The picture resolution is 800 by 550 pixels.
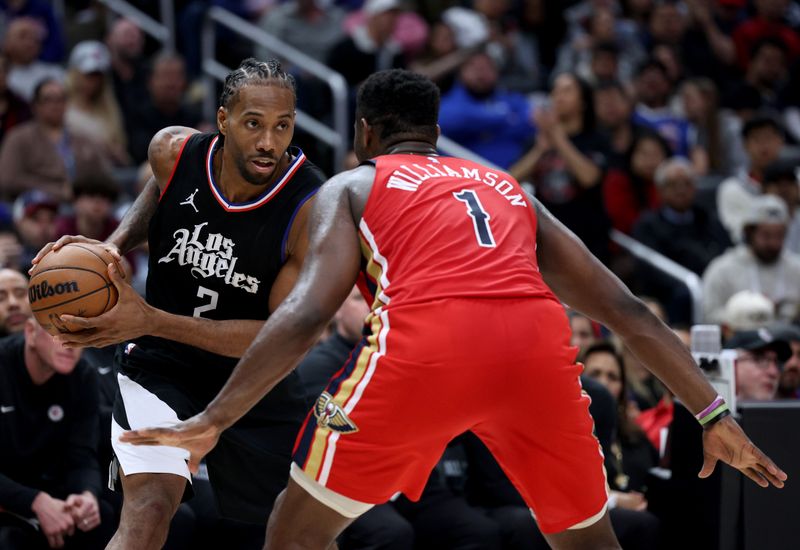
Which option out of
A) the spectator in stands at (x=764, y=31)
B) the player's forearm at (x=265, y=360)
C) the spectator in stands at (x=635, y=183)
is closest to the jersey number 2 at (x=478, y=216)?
the player's forearm at (x=265, y=360)

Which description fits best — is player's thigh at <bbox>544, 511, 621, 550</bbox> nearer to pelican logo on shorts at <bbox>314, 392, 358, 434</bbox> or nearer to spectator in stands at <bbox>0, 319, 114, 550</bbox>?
pelican logo on shorts at <bbox>314, 392, 358, 434</bbox>

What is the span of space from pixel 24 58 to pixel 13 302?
442 centimetres

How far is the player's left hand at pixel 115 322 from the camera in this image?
4.33 m

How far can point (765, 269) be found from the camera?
985cm

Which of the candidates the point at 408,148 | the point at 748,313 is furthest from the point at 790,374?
the point at 408,148

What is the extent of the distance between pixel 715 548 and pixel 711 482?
0.31 m

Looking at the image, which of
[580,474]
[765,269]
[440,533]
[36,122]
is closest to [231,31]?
[36,122]

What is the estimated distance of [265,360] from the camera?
3812 mm

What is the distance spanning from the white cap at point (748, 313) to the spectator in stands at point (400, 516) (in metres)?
2.82

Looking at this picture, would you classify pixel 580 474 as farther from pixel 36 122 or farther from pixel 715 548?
pixel 36 122

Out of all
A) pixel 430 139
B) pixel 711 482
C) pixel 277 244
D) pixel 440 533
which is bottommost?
pixel 440 533

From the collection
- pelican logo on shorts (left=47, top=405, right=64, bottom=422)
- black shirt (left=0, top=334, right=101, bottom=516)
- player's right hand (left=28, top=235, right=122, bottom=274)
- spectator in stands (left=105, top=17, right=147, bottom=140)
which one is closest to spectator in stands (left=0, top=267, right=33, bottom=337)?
black shirt (left=0, top=334, right=101, bottom=516)

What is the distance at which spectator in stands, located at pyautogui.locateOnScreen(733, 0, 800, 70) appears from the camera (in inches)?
556

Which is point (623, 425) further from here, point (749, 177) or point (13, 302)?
point (749, 177)
